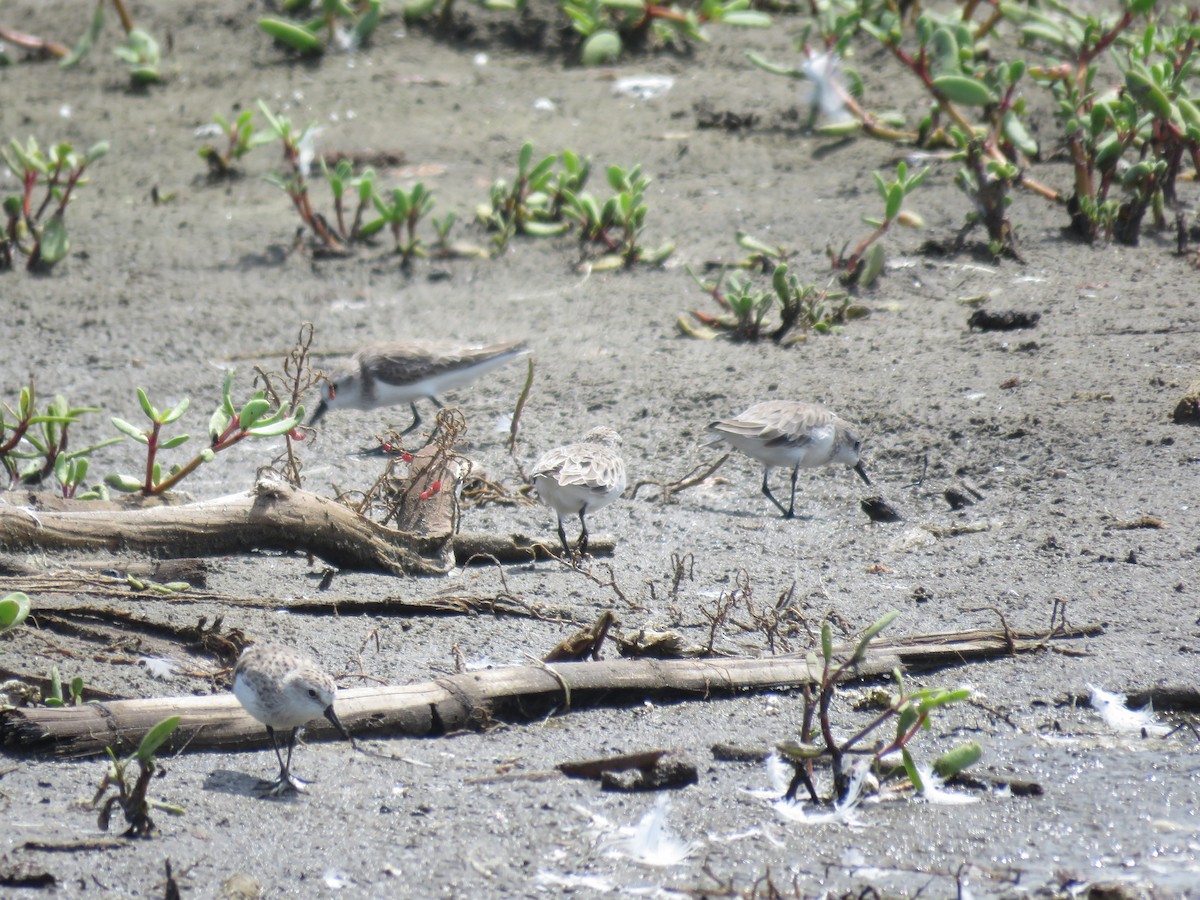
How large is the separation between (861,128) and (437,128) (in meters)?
3.31

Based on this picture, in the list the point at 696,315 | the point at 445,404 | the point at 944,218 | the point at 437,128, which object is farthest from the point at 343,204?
the point at 944,218

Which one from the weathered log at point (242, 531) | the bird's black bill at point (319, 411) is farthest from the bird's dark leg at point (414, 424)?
the weathered log at point (242, 531)

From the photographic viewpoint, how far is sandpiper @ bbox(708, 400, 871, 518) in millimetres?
6305

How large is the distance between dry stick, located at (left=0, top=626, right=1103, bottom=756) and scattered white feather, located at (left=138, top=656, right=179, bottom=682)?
29cm

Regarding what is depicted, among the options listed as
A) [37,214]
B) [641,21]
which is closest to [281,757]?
[37,214]

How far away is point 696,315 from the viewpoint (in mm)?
7973

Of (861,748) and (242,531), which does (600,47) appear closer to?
(242,531)

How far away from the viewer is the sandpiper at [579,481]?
5.68 m

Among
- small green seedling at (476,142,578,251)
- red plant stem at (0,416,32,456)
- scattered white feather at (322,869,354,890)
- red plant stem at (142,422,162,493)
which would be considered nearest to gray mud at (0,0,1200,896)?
scattered white feather at (322,869,354,890)

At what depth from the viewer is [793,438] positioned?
6.31 m

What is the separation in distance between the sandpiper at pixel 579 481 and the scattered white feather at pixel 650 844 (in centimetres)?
205

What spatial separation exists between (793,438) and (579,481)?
1180 mm

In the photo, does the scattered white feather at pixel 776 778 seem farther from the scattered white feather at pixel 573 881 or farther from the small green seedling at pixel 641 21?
the small green seedling at pixel 641 21

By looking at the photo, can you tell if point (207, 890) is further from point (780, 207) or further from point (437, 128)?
point (437, 128)
